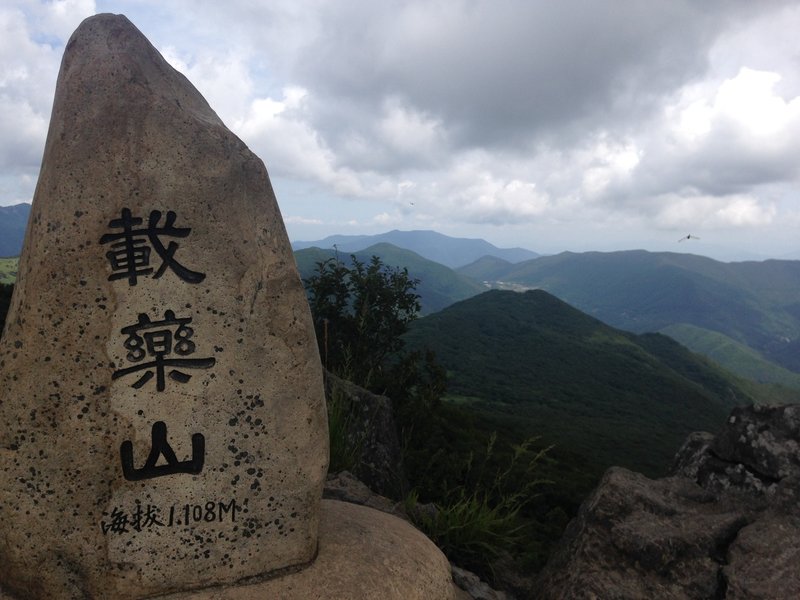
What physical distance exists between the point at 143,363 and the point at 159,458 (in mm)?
748

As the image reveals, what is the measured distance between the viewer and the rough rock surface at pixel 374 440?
27.0 ft

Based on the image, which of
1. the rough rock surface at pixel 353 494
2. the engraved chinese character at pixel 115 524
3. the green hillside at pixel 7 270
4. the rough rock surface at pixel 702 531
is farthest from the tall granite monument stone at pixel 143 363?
the green hillside at pixel 7 270

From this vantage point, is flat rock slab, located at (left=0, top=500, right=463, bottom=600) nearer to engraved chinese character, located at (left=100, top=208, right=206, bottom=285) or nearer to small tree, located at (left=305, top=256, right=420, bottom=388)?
engraved chinese character, located at (left=100, top=208, right=206, bottom=285)

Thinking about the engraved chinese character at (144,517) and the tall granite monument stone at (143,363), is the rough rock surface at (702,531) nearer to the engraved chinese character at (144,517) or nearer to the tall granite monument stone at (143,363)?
the tall granite monument stone at (143,363)

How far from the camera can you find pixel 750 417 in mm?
6504

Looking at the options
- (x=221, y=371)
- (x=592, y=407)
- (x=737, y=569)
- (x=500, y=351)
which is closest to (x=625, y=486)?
(x=737, y=569)

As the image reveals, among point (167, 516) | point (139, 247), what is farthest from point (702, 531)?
point (139, 247)

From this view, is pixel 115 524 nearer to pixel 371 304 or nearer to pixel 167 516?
pixel 167 516

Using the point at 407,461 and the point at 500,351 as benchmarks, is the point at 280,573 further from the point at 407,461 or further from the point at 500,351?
the point at 500,351

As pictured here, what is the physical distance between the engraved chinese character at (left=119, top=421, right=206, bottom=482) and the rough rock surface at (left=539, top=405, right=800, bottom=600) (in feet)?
11.3

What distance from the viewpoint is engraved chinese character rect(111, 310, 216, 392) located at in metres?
4.06

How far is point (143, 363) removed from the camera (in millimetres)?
4070

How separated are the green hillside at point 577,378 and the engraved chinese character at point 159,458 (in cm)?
5094

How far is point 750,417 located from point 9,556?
7.71m
